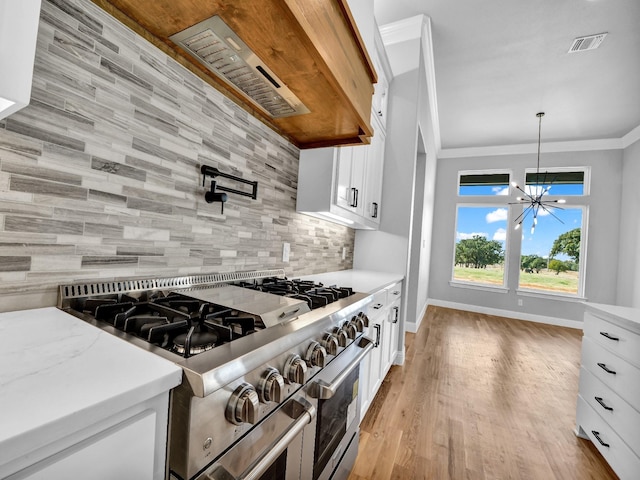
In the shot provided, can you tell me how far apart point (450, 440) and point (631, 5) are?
389 centimetres

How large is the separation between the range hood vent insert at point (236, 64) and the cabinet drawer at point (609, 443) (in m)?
2.38

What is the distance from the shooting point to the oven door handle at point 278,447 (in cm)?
61

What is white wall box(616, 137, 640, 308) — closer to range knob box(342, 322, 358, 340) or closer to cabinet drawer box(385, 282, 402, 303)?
cabinet drawer box(385, 282, 402, 303)

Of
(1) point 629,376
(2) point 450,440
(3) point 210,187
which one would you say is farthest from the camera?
(2) point 450,440

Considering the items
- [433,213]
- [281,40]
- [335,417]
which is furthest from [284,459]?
[433,213]

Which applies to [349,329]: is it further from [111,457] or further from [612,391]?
[612,391]

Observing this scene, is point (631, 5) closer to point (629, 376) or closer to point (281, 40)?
point (629, 376)

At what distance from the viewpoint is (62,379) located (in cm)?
45

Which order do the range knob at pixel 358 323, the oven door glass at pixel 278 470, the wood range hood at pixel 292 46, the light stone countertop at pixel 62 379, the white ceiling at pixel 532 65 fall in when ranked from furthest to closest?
the white ceiling at pixel 532 65, the range knob at pixel 358 323, the wood range hood at pixel 292 46, the oven door glass at pixel 278 470, the light stone countertop at pixel 62 379

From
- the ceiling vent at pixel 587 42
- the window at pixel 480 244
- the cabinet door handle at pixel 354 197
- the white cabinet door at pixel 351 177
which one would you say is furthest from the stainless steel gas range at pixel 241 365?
the window at pixel 480 244

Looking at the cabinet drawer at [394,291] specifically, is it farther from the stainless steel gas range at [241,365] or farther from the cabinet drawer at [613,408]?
the cabinet drawer at [613,408]

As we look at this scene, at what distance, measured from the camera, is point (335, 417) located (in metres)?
1.21

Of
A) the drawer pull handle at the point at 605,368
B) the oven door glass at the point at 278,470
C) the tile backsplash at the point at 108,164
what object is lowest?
the oven door glass at the point at 278,470

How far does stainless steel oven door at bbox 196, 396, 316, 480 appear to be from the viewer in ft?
2.08
